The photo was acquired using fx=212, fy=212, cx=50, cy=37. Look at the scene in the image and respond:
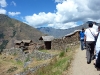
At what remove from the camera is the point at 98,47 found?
10.3 metres

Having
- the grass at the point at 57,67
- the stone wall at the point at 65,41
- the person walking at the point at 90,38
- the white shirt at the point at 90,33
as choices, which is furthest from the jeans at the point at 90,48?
the stone wall at the point at 65,41

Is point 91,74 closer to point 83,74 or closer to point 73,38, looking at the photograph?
point 83,74

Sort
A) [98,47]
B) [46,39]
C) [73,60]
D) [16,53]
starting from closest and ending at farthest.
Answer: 1. [98,47]
2. [73,60]
3. [46,39]
4. [16,53]

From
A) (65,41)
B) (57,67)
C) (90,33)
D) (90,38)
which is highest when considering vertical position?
(90,33)

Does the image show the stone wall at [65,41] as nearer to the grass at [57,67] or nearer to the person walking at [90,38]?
the grass at [57,67]

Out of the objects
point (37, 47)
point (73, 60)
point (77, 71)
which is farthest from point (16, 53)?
point (77, 71)

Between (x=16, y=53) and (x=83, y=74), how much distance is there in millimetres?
38999

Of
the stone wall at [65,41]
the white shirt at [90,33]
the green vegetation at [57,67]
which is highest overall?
the white shirt at [90,33]

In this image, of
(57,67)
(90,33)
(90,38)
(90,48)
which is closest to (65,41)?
(57,67)

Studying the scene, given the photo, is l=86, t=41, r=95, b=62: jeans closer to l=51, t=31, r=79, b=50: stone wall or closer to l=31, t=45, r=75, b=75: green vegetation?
l=31, t=45, r=75, b=75: green vegetation

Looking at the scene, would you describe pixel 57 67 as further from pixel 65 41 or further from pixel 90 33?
pixel 65 41

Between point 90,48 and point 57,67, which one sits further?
point 57,67

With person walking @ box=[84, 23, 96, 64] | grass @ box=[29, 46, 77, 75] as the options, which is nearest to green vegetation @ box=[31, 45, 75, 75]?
grass @ box=[29, 46, 77, 75]

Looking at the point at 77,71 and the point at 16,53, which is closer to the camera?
the point at 77,71
